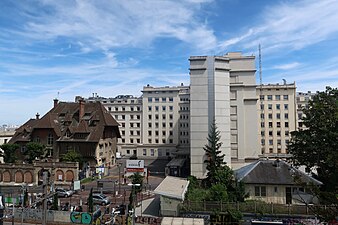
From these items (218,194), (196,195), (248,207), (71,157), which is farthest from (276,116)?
(248,207)

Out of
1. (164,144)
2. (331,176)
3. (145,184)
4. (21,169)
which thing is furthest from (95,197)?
(164,144)

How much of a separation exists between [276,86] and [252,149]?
2884 cm

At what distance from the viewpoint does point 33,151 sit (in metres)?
53.2

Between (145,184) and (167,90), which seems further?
(167,90)

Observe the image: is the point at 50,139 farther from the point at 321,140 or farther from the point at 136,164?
the point at 321,140

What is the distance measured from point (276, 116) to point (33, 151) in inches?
2193

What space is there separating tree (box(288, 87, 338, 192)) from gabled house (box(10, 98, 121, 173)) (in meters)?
35.3

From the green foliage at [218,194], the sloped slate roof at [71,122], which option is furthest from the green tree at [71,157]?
the green foliage at [218,194]

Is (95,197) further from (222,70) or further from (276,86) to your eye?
(276,86)

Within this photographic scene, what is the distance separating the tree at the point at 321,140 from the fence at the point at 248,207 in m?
7.17

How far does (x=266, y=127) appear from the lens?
253 feet

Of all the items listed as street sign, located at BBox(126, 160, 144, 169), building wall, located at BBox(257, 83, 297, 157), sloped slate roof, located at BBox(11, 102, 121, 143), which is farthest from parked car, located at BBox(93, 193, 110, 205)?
building wall, located at BBox(257, 83, 297, 157)

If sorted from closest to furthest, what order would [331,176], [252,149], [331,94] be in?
1. [331,176]
2. [331,94]
3. [252,149]

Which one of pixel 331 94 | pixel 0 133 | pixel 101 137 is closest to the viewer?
pixel 331 94
